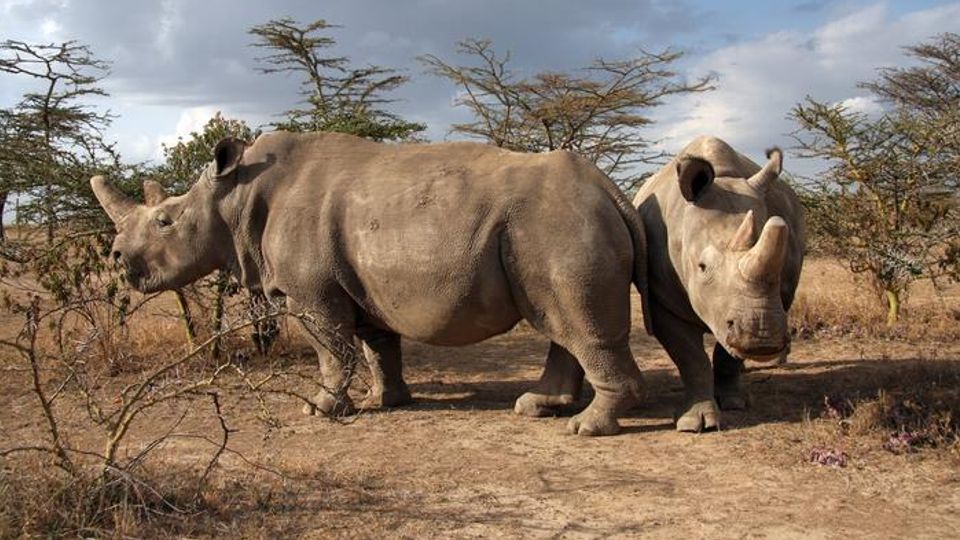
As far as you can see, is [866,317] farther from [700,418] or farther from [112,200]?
[112,200]

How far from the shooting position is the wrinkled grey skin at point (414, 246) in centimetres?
631

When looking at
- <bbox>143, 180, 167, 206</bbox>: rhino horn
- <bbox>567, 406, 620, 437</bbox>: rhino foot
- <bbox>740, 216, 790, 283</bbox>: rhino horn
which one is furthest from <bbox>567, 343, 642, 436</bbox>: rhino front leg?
<bbox>143, 180, 167, 206</bbox>: rhino horn

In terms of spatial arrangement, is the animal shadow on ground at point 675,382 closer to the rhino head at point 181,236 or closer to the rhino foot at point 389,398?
the rhino foot at point 389,398

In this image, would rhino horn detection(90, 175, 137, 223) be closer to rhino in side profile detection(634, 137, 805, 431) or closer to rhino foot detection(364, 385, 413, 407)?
rhino foot detection(364, 385, 413, 407)

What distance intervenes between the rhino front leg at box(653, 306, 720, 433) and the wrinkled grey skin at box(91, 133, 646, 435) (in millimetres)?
361

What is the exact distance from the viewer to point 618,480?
543 cm

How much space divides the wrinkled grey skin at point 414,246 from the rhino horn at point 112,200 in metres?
0.01

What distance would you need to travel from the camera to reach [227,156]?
7359 mm

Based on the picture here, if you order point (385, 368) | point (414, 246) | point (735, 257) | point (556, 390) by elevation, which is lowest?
point (556, 390)

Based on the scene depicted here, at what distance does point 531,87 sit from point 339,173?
11376mm

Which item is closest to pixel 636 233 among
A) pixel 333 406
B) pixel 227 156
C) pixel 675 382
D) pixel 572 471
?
pixel 572 471

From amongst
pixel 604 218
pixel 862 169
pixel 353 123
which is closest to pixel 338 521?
pixel 604 218

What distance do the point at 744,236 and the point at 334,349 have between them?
10.2 feet

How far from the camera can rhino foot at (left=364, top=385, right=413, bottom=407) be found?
24.8 feet
